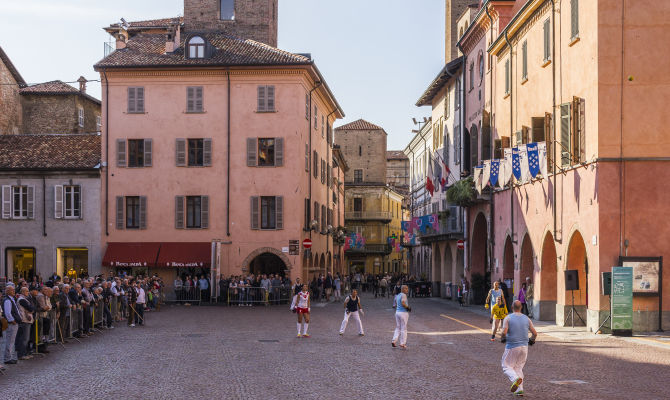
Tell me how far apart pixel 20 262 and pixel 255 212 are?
12894 millimetres

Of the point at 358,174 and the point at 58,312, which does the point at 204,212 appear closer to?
the point at 58,312

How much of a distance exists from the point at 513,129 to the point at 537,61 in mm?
4501

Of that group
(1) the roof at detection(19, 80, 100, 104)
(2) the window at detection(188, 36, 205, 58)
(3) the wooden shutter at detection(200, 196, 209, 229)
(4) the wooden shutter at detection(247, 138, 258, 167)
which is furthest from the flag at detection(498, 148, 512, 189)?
(1) the roof at detection(19, 80, 100, 104)

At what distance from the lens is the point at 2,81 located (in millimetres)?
55062

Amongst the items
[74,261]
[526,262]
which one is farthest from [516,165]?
[74,261]

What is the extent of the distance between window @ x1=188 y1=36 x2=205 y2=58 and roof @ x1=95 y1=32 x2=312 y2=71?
0.34 meters

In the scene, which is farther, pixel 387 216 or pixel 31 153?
pixel 387 216

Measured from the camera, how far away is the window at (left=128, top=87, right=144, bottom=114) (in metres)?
48.0

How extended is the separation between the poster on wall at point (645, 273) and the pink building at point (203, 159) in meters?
22.8

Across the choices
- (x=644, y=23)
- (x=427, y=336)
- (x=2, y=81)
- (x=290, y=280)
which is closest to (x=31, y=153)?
(x=2, y=81)

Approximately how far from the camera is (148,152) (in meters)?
47.7

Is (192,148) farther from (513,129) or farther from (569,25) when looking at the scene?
(569,25)

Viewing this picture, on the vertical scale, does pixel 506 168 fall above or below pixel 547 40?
below

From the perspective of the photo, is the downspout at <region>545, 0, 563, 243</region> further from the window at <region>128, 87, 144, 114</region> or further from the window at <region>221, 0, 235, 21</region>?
the window at <region>221, 0, 235, 21</region>
